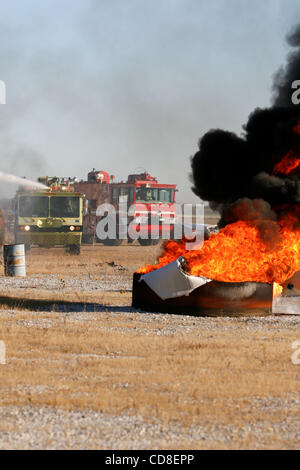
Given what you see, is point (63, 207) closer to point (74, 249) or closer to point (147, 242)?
point (74, 249)

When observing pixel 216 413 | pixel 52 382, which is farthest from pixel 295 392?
pixel 52 382

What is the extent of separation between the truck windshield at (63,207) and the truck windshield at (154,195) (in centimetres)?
792

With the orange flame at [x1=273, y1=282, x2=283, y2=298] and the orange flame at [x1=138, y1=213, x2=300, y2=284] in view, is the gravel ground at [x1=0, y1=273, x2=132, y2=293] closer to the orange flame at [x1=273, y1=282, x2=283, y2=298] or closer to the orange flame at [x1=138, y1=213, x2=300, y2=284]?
the orange flame at [x1=138, y1=213, x2=300, y2=284]

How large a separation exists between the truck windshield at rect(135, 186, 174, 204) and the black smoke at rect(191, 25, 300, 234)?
70.4 feet

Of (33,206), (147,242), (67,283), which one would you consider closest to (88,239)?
(147,242)

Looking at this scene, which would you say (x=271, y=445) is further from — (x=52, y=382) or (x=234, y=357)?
(x=234, y=357)

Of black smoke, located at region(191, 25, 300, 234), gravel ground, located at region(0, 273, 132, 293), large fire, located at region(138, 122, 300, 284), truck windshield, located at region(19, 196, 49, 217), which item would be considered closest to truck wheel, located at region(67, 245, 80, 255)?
truck windshield, located at region(19, 196, 49, 217)

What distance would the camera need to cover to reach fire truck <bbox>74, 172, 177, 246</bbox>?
127ft

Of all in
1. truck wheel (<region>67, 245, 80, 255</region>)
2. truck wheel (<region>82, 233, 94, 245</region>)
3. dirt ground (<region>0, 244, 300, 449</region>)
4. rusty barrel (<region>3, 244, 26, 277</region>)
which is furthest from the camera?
truck wheel (<region>82, 233, 94, 245</region>)

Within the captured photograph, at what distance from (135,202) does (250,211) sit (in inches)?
962

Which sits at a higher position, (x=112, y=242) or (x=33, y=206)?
(x=33, y=206)

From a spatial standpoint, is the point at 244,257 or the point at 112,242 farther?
the point at 112,242

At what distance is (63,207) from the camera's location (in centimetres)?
3139
